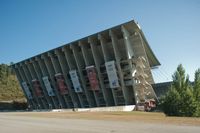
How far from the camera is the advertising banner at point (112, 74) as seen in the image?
237 ft

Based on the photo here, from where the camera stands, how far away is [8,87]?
140750mm

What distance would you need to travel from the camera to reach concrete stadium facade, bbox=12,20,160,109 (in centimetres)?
7300

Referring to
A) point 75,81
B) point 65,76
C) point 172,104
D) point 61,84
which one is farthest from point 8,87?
point 172,104

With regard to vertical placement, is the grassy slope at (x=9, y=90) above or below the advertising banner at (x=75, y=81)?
above

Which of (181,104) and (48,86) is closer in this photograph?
(181,104)

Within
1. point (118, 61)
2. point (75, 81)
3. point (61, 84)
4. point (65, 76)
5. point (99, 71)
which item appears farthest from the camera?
point (65, 76)

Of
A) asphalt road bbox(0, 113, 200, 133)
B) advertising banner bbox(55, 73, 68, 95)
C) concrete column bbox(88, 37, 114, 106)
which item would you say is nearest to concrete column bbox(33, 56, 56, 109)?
advertising banner bbox(55, 73, 68, 95)

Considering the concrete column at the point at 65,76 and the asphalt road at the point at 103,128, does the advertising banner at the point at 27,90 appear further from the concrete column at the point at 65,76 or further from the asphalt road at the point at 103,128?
the asphalt road at the point at 103,128

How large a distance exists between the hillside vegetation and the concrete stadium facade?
1595 inches

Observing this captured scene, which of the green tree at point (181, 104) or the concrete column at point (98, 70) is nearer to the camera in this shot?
the green tree at point (181, 104)

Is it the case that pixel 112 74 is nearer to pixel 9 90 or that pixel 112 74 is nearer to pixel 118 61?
pixel 118 61

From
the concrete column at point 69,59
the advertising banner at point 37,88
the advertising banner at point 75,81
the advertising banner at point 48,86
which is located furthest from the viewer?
the advertising banner at point 37,88

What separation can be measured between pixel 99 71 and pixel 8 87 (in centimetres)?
7853

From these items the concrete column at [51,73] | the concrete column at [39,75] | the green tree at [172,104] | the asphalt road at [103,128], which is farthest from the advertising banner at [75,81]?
the asphalt road at [103,128]
